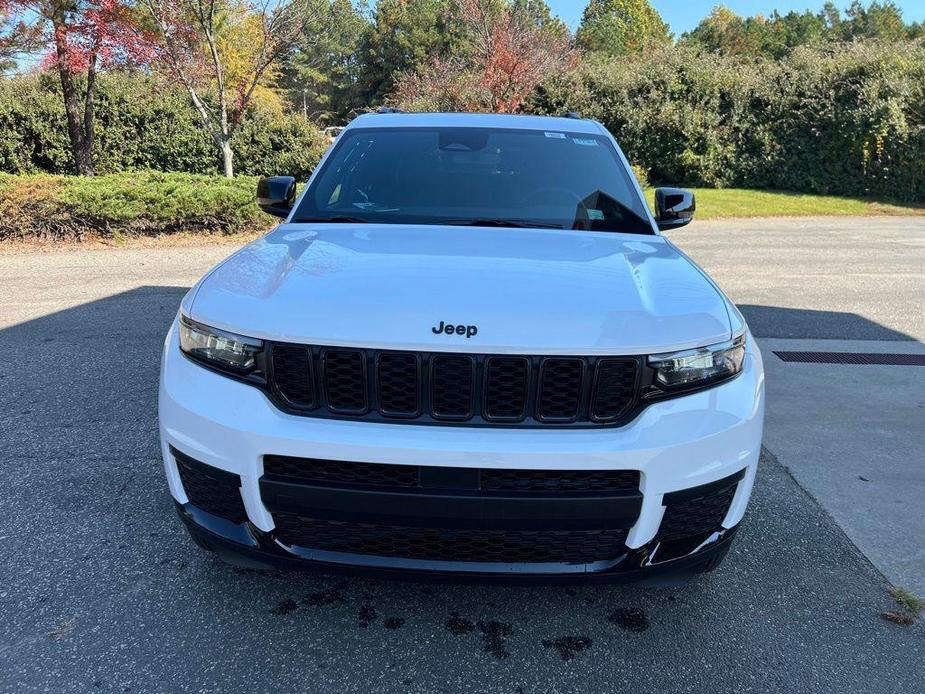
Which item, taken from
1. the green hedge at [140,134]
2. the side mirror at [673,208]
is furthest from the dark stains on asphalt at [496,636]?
the green hedge at [140,134]

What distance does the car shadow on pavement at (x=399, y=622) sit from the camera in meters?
2.30

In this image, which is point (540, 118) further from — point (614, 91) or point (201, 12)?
point (614, 91)

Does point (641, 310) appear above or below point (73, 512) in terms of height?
above

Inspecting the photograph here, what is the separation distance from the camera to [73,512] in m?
3.24

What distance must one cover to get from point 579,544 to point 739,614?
3.12 feet

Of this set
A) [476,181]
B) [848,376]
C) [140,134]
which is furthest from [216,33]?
[848,376]

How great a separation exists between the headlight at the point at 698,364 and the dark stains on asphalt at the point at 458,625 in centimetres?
112

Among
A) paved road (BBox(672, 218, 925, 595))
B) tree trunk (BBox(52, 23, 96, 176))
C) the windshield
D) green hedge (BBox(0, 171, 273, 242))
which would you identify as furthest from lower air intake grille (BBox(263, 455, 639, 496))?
tree trunk (BBox(52, 23, 96, 176))

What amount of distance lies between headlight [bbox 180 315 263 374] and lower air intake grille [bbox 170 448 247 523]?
318 millimetres

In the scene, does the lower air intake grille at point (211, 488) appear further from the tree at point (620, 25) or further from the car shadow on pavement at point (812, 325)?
the tree at point (620, 25)

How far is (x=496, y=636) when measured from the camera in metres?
2.48

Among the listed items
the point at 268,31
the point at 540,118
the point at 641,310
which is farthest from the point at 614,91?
the point at 641,310

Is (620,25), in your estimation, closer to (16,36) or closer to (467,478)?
(16,36)

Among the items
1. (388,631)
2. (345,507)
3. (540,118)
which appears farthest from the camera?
(540,118)
